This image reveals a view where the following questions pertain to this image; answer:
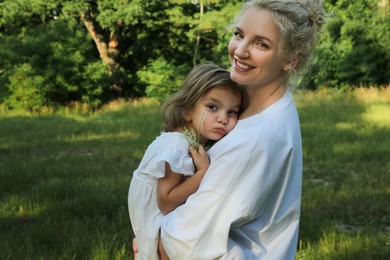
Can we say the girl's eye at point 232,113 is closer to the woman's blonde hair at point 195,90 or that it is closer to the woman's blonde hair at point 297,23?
the woman's blonde hair at point 195,90

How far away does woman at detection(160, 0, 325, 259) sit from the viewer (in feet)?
5.52

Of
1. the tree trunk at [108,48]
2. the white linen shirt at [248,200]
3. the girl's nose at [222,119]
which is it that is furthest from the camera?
the tree trunk at [108,48]


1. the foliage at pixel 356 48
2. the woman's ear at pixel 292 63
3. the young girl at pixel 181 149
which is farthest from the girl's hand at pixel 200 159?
the foliage at pixel 356 48

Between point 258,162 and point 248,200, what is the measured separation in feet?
0.40

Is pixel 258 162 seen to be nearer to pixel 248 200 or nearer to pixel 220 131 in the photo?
pixel 248 200

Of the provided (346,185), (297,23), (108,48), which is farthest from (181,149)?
(108,48)

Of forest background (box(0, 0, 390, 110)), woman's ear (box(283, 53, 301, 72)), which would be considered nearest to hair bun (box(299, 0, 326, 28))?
woman's ear (box(283, 53, 301, 72))

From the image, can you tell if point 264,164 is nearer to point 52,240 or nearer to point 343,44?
point 52,240

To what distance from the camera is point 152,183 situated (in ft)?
6.54

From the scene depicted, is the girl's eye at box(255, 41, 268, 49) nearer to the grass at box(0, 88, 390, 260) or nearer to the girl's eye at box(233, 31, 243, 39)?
the girl's eye at box(233, 31, 243, 39)

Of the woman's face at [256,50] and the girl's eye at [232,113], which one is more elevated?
the woman's face at [256,50]

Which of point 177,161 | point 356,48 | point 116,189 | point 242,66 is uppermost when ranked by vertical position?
point 242,66

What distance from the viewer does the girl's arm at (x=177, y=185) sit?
6.08ft

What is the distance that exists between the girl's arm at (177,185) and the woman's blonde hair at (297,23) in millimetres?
455
